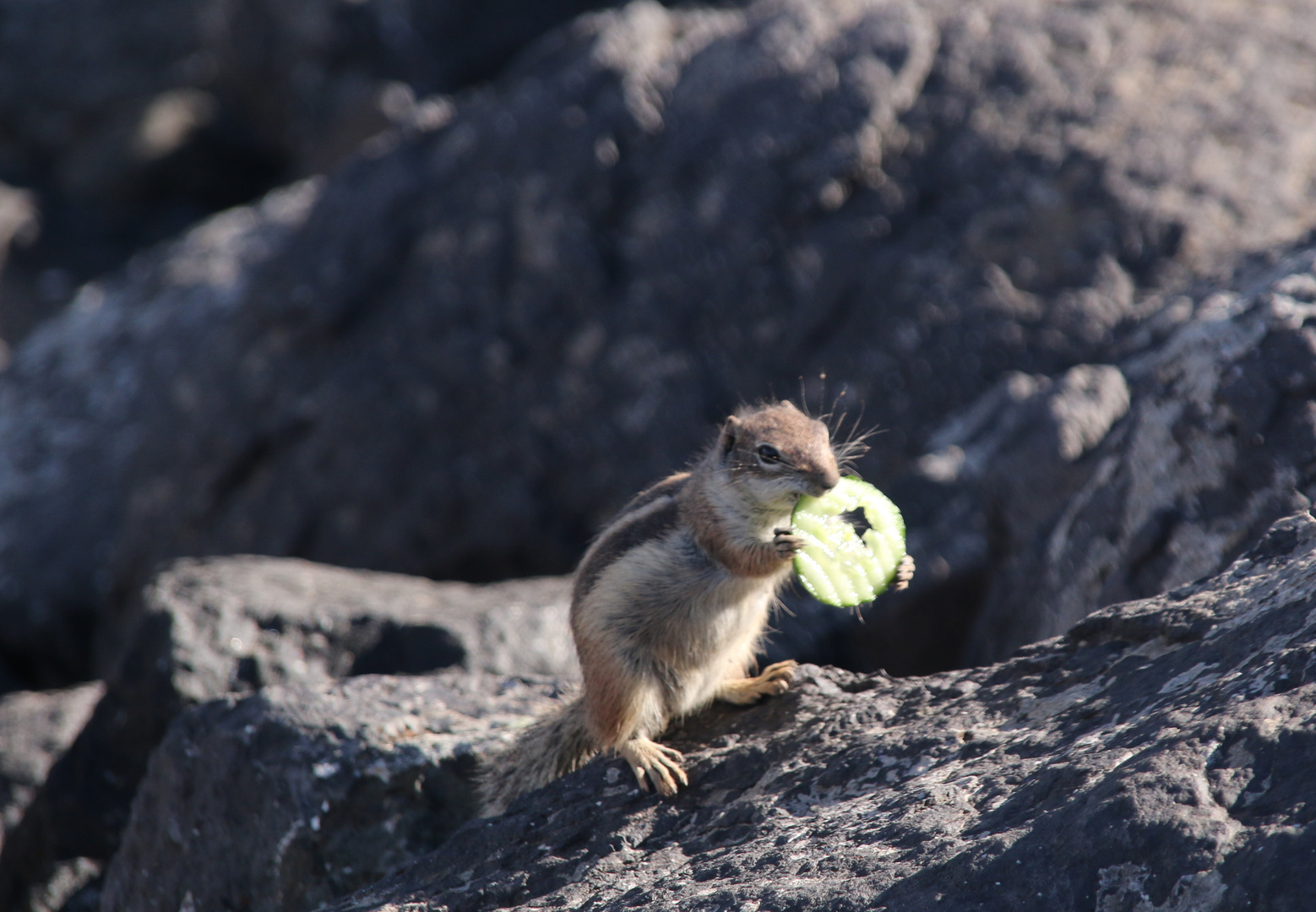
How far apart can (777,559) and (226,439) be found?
6.09m

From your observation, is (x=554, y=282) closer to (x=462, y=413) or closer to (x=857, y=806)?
(x=462, y=413)

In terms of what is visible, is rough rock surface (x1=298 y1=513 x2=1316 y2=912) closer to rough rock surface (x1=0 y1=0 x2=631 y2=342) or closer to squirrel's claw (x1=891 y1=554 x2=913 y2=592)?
squirrel's claw (x1=891 y1=554 x2=913 y2=592)

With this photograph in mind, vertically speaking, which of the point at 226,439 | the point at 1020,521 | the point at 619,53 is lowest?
the point at 1020,521

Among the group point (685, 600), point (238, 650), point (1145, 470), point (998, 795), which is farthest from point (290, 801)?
point (1145, 470)

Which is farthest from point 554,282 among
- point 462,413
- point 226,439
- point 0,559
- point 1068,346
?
point 0,559

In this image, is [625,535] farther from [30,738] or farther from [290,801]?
[30,738]

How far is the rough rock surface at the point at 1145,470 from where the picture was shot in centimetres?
451

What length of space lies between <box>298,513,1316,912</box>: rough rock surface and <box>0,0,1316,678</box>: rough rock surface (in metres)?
3.82

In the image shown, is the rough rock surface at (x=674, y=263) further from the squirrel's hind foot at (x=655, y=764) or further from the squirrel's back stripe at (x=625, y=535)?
the squirrel's hind foot at (x=655, y=764)

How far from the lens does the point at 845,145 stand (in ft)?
26.9

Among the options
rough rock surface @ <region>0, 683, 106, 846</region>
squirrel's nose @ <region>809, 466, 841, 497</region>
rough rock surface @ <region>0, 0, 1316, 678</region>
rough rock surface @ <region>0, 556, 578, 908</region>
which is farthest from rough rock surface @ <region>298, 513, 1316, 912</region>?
rough rock surface @ <region>0, 0, 1316, 678</region>

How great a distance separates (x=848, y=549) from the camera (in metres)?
4.14

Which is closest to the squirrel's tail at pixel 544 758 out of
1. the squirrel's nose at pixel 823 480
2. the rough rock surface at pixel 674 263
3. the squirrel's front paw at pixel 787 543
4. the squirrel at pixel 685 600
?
the squirrel at pixel 685 600

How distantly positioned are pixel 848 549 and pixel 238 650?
325cm
